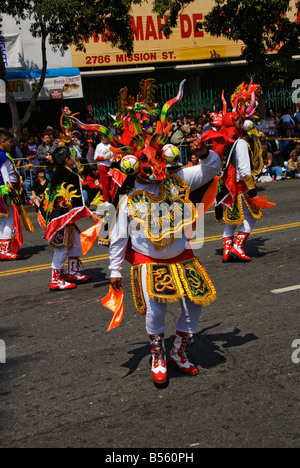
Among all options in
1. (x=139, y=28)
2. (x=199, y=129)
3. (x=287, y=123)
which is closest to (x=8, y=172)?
(x=199, y=129)

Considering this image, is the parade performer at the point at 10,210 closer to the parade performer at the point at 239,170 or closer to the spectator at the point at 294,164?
the parade performer at the point at 239,170

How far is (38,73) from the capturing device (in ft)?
66.2

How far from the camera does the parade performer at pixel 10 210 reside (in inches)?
382

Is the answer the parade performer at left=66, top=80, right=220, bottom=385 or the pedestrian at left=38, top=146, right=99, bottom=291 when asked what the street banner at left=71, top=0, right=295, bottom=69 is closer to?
the pedestrian at left=38, top=146, right=99, bottom=291

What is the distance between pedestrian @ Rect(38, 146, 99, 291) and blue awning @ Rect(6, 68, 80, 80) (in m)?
12.8

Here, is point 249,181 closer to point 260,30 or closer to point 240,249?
point 240,249

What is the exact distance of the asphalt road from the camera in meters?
3.95

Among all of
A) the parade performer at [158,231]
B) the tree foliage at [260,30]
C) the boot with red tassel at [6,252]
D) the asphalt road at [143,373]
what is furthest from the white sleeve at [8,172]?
the tree foliage at [260,30]

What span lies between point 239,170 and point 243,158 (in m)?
0.18

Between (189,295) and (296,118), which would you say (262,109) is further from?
(189,295)

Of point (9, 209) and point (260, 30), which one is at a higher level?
point (260, 30)

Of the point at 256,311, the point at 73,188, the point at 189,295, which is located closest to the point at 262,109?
the point at 73,188

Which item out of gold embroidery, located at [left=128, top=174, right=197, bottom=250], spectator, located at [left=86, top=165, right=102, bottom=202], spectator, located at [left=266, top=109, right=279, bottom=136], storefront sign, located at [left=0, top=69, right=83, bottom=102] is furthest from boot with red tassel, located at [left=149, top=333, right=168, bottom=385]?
storefront sign, located at [left=0, top=69, right=83, bottom=102]
